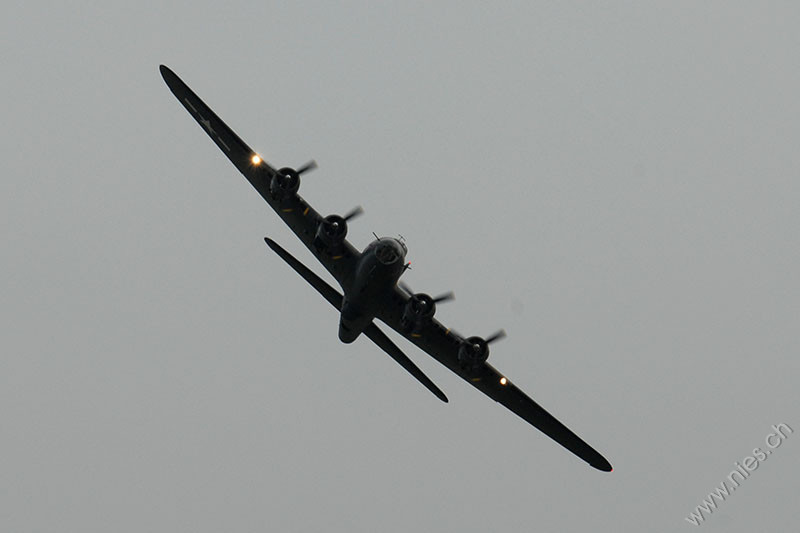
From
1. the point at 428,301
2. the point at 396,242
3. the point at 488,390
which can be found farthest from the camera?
the point at 488,390

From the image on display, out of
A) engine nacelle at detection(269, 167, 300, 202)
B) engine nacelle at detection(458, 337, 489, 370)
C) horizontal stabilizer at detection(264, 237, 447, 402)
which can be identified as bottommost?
horizontal stabilizer at detection(264, 237, 447, 402)

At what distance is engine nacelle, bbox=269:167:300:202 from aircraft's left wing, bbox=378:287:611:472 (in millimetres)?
6755

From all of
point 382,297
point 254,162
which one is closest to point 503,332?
point 382,297

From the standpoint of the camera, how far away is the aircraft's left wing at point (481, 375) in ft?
118

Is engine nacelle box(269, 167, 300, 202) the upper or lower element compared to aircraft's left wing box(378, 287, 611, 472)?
lower

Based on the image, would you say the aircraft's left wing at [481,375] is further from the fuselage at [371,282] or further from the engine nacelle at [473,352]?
the fuselage at [371,282]

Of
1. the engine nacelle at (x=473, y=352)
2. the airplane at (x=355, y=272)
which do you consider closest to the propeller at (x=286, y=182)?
the airplane at (x=355, y=272)

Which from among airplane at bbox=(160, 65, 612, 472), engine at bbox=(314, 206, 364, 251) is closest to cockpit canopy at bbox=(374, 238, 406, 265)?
airplane at bbox=(160, 65, 612, 472)

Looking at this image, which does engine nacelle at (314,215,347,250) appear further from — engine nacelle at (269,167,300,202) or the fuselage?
engine nacelle at (269,167,300,202)

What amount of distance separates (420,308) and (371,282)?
2.79m

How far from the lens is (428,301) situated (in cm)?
3409

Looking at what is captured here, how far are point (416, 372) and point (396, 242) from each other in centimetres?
690

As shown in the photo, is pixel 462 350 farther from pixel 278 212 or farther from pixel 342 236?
pixel 278 212

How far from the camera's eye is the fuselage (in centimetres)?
3173
